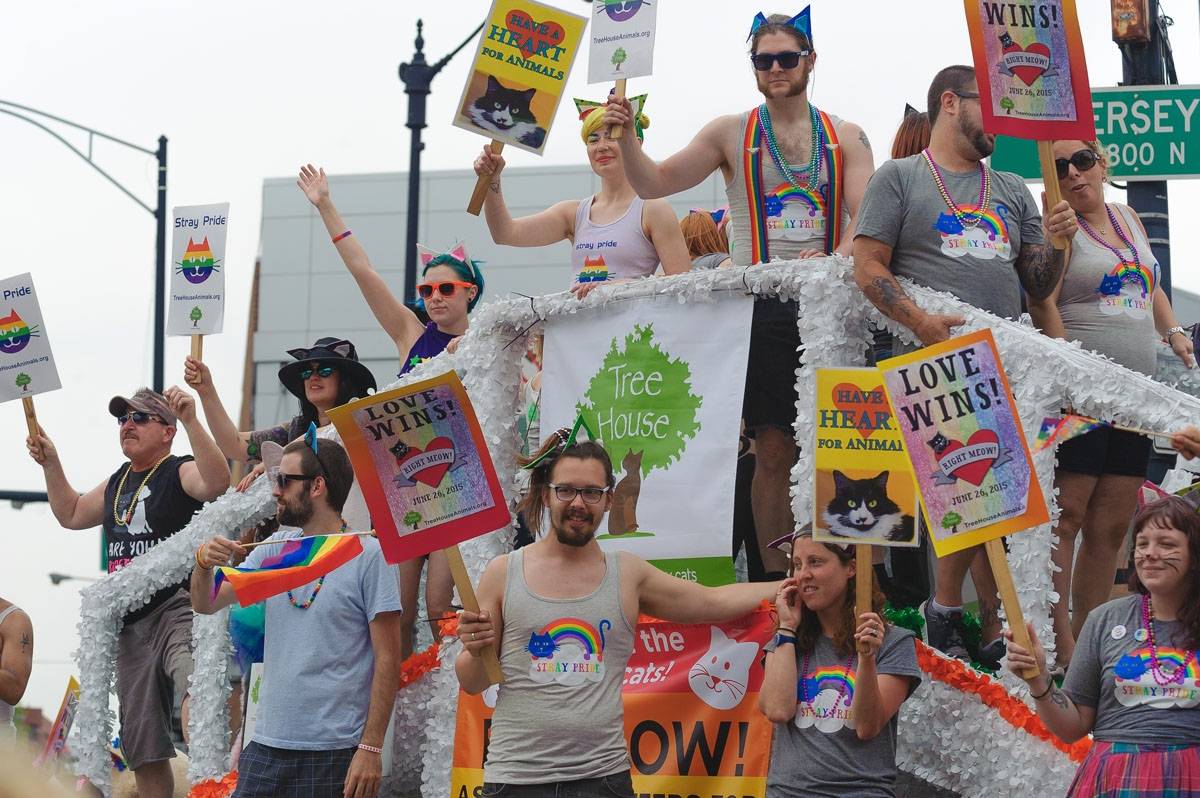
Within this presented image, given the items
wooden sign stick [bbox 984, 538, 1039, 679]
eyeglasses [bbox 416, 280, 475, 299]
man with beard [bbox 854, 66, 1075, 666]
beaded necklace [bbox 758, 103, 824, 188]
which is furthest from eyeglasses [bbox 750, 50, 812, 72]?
wooden sign stick [bbox 984, 538, 1039, 679]

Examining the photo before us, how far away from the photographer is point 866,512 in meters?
4.89

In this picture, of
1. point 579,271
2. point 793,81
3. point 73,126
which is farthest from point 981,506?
point 73,126

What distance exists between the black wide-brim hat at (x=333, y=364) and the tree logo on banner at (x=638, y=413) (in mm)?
1394

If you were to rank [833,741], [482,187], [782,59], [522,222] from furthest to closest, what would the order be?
[522,222]
[482,187]
[782,59]
[833,741]

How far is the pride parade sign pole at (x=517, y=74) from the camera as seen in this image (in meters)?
7.18

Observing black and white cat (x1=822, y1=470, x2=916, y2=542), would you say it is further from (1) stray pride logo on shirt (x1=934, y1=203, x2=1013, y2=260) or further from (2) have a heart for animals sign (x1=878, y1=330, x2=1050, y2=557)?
(1) stray pride logo on shirt (x1=934, y1=203, x2=1013, y2=260)

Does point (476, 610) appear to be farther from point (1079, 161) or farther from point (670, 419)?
point (1079, 161)

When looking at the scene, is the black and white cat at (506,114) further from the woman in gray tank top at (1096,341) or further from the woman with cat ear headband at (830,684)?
the woman with cat ear headband at (830,684)

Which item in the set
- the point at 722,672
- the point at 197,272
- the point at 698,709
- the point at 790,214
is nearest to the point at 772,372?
the point at 790,214

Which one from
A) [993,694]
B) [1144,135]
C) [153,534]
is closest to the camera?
[993,694]

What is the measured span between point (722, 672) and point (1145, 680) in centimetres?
162

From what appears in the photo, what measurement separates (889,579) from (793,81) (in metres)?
2.02

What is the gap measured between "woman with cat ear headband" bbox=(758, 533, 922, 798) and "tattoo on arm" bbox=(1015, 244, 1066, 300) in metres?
1.39

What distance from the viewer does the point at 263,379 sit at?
97.9 feet
